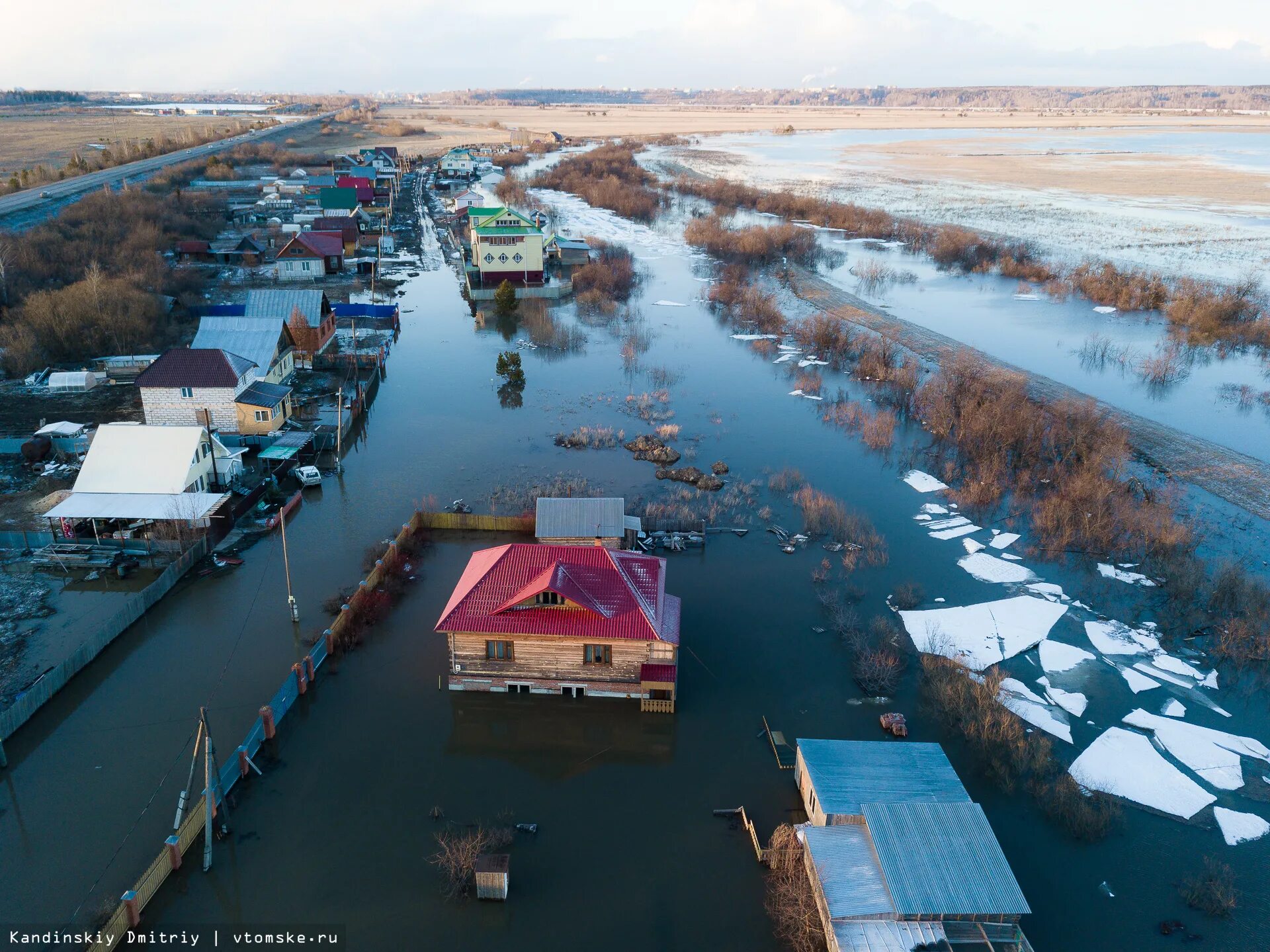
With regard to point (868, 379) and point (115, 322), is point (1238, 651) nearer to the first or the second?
point (868, 379)

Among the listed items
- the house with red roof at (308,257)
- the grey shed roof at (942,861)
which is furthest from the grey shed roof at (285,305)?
the grey shed roof at (942,861)

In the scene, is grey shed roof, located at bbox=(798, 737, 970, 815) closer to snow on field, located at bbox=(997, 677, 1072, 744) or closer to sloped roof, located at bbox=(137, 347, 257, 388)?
snow on field, located at bbox=(997, 677, 1072, 744)

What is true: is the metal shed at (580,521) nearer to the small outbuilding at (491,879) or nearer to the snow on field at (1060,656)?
the small outbuilding at (491,879)

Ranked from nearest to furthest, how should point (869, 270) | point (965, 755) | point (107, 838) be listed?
point (107, 838) < point (965, 755) < point (869, 270)

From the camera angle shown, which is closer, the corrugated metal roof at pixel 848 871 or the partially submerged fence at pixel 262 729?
the corrugated metal roof at pixel 848 871

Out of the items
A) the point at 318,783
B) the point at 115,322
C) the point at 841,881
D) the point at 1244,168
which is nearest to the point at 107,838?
the point at 318,783

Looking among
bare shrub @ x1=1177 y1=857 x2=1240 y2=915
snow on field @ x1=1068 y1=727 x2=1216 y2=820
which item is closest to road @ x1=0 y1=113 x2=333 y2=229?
snow on field @ x1=1068 y1=727 x2=1216 y2=820

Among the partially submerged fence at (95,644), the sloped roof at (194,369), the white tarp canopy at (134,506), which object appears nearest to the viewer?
the partially submerged fence at (95,644)
